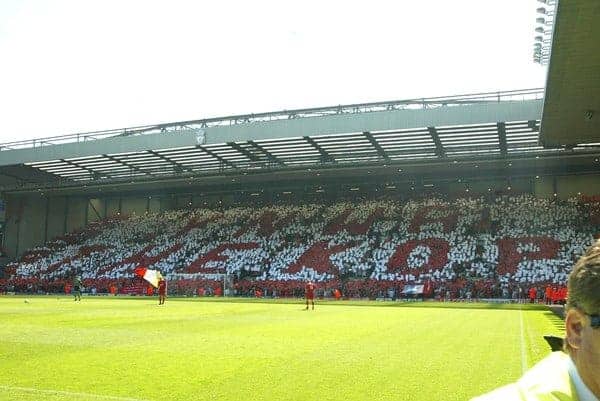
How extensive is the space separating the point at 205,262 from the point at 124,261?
7397 mm

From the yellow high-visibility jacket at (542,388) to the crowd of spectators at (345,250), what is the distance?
105 ft

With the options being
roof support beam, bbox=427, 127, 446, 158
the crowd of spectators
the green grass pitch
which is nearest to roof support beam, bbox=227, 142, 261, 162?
the crowd of spectators

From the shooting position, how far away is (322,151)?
38.7 metres

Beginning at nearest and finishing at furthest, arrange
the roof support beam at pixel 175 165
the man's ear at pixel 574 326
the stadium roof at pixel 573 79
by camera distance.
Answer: the man's ear at pixel 574 326, the stadium roof at pixel 573 79, the roof support beam at pixel 175 165

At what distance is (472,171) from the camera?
42.8 metres

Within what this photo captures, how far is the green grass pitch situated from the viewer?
6.76 m

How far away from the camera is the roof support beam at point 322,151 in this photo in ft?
119

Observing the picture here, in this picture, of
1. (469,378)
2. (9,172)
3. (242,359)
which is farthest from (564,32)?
(9,172)

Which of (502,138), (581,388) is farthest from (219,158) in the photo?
(581,388)

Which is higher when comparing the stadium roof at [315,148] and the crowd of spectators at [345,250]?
the stadium roof at [315,148]

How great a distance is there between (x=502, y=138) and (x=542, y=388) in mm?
34831

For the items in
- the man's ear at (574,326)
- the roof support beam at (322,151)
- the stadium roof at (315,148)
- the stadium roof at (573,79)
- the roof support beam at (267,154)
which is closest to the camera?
the man's ear at (574,326)

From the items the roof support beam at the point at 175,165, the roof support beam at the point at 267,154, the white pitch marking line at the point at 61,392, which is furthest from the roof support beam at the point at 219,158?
the white pitch marking line at the point at 61,392

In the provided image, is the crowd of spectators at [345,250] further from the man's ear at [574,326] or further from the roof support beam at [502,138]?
the man's ear at [574,326]
